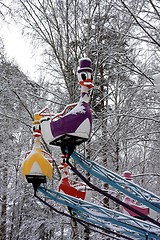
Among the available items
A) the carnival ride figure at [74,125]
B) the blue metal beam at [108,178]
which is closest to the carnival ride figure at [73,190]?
the blue metal beam at [108,178]

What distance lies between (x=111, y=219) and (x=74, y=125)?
0.72 meters

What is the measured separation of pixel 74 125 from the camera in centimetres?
195

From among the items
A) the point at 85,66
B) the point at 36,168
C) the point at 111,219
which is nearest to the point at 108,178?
the point at 111,219

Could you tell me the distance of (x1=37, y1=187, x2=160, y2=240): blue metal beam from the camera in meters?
2.16

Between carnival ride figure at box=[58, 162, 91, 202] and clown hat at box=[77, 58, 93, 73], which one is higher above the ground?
clown hat at box=[77, 58, 93, 73]

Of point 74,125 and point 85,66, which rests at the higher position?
point 85,66

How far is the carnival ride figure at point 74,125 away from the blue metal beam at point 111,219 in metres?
0.50

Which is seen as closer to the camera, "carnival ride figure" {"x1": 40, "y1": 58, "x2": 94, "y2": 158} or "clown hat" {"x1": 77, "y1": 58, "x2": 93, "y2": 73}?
"carnival ride figure" {"x1": 40, "y1": 58, "x2": 94, "y2": 158}

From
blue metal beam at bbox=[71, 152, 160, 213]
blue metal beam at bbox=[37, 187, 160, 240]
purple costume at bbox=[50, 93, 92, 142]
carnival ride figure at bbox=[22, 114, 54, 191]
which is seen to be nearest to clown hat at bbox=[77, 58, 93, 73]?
purple costume at bbox=[50, 93, 92, 142]

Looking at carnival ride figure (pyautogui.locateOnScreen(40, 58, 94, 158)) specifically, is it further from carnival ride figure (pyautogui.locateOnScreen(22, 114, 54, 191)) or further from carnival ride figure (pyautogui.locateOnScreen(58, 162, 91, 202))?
carnival ride figure (pyautogui.locateOnScreen(58, 162, 91, 202))

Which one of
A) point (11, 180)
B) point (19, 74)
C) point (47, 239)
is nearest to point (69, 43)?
point (19, 74)

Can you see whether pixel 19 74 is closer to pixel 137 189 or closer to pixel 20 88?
pixel 20 88

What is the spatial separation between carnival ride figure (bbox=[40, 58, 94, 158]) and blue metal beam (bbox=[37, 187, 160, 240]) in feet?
1.65

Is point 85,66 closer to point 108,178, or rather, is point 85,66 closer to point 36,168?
point 108,178
